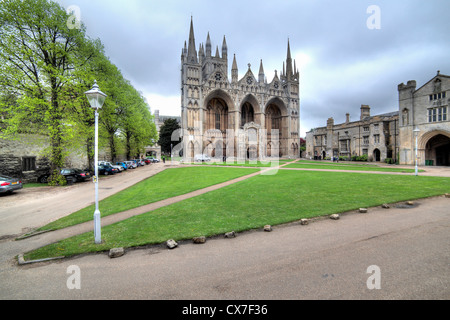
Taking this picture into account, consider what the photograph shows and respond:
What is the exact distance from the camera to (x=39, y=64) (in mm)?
16562

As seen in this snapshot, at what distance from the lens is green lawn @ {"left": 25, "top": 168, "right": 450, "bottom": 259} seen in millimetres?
5793

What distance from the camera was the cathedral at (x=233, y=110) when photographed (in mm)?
51500

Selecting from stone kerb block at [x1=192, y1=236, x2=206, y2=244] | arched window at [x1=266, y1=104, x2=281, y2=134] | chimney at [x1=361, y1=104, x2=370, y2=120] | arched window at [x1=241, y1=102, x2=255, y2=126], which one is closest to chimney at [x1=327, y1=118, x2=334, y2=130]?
chimney at [x1=361, y1=104, x2=370, y2=120]

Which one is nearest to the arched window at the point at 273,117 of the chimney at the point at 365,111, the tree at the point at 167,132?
the chimney at the point at 365,111

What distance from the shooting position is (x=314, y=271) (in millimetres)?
4027

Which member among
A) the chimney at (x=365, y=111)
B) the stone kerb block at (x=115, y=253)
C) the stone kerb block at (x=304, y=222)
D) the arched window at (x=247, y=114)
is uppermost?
the arched window at (x=247, y=114)

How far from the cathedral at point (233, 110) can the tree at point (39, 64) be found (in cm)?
3148

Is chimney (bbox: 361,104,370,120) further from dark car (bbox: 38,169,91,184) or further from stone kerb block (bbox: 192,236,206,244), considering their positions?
dark car (bbox: 38,169,91,184)

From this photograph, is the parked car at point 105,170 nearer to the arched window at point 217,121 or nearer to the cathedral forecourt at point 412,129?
the arched window at point 217,121

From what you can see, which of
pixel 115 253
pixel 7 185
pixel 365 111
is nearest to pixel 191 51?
pixel 365 111

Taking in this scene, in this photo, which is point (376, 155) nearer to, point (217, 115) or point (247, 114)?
point (247, 114)
